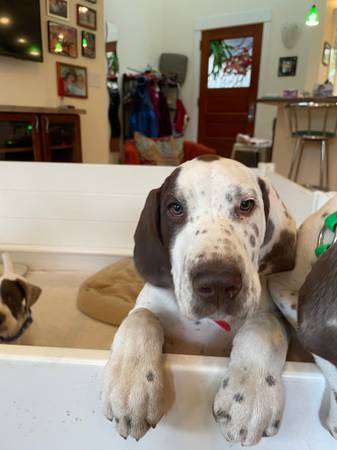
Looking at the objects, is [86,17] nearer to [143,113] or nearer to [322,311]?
[143,113]

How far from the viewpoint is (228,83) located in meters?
7.90

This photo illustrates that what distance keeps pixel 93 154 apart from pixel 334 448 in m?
5.57

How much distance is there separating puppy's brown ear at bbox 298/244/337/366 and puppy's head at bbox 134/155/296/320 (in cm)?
17

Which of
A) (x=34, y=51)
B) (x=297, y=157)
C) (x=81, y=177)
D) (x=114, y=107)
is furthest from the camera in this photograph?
(x=114, y=107)

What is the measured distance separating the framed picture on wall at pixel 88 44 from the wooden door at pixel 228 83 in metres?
3.07

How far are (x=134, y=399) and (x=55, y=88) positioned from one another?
16.5 feet

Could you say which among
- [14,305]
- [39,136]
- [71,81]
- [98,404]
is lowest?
[14,305]

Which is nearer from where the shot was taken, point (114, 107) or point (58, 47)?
point (58, 47)

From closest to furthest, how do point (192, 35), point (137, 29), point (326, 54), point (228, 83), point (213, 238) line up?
point (213, 238) → point (326, 54) → point (137, 29) → point (228, 83) → point (192, 35)

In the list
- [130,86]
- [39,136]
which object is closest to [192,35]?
[130,86]

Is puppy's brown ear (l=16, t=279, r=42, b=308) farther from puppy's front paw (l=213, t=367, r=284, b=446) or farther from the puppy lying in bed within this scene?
puppy's front paw (l=213, t=367, r=284, b=446)

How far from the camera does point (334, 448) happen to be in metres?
0.83

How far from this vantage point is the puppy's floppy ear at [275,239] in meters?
1.08

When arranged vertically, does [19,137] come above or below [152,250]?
above
